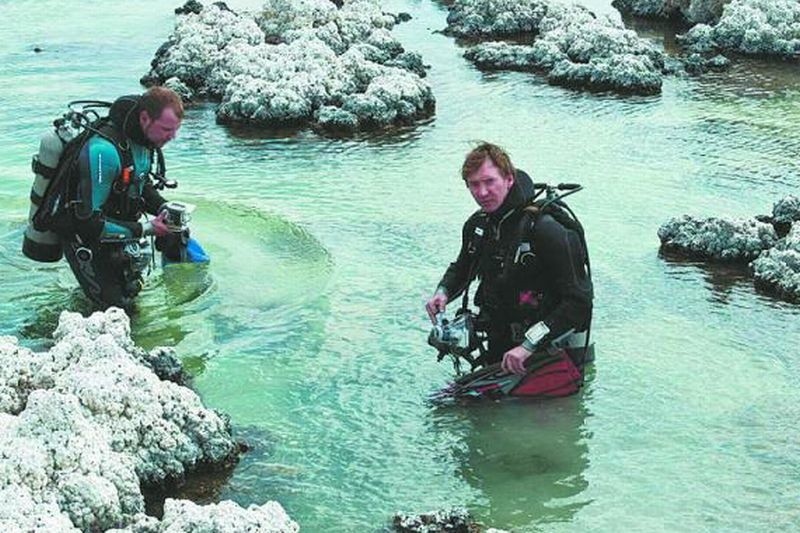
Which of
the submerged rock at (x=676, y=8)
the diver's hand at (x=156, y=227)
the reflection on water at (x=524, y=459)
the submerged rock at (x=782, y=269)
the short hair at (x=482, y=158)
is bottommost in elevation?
the reflection on water at (x=524, y=459)

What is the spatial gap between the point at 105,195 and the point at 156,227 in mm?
591

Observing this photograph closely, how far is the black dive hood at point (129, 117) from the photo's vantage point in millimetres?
10477

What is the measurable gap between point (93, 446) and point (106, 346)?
1374 millimetres

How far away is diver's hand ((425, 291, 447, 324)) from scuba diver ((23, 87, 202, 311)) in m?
3.01

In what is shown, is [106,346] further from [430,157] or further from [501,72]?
[501,72]

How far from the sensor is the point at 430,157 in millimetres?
18000

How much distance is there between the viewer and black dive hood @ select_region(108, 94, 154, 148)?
34.4 ft

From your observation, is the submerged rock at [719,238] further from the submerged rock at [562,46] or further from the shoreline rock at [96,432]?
the submerged rock at [562,46]

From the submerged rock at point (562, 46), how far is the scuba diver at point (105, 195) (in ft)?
42.8

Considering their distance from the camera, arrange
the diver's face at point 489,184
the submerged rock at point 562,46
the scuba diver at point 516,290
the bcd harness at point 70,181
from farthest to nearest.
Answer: the submerged rock at point 562,46, the bcd harness at point 70,181, the scuba diver at point 516,290, the diver's face at point 489,184

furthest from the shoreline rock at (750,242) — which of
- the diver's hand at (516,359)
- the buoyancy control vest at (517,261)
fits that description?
the diver's hand at (516,359)

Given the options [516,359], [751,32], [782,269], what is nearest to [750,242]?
[782,269]

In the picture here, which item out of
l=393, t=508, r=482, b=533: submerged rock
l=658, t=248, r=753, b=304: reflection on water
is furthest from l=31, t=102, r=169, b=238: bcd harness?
l=658, t=248, r=753, b=304: reflection on water

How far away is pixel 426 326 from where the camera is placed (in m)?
11.3
